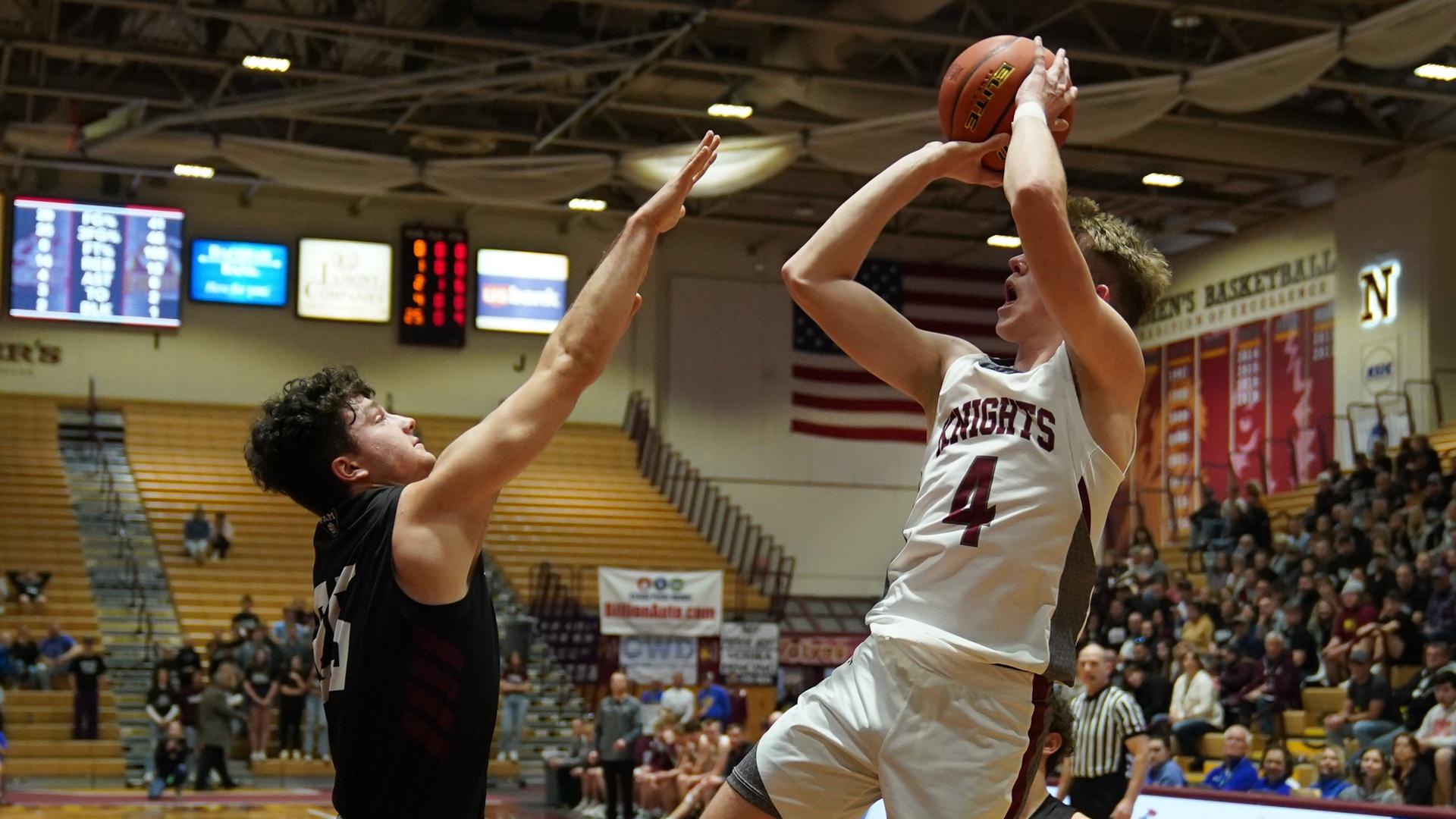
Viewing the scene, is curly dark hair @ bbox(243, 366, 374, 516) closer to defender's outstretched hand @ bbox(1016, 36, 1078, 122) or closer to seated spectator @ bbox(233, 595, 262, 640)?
defender's outstretched hand @ bbox(1016, 36, 1078, 122)

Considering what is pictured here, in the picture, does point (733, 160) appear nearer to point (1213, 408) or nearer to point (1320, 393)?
point (1320, 393)

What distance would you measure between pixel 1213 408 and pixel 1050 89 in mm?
22530

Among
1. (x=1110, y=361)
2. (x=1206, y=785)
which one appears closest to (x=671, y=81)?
(x=1206, y=785)

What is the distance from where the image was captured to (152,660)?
1994cm

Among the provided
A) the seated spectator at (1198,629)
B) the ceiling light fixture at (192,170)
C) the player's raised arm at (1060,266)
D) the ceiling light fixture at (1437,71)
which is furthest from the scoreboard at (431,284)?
the player's raised arm at (1060,266)

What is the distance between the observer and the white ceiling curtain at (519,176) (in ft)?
60.2

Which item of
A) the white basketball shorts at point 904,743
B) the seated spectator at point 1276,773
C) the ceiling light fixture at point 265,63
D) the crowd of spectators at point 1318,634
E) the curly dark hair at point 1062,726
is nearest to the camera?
the white basketball shorts at point 904,743

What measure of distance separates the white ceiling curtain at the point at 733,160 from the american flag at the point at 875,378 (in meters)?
9.60

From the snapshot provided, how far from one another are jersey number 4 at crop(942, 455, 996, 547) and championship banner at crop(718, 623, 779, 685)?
17667mm

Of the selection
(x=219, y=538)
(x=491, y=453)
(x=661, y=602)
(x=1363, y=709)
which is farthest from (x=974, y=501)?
(x=219, y=538)

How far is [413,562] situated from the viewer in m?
2.68

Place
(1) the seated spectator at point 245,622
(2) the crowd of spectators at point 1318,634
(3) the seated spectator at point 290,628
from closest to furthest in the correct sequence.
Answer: (2) the crowd of spectators at point 1318,634 → (1) the seated spectator at point 245,622 → (3) the seated spectator at point 290,628

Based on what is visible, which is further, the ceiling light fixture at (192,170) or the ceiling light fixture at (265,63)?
the ceiling light fixture at (192,170)

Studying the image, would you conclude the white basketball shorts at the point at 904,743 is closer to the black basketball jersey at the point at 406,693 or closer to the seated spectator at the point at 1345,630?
the black basketball jersey at the point at 406,693
